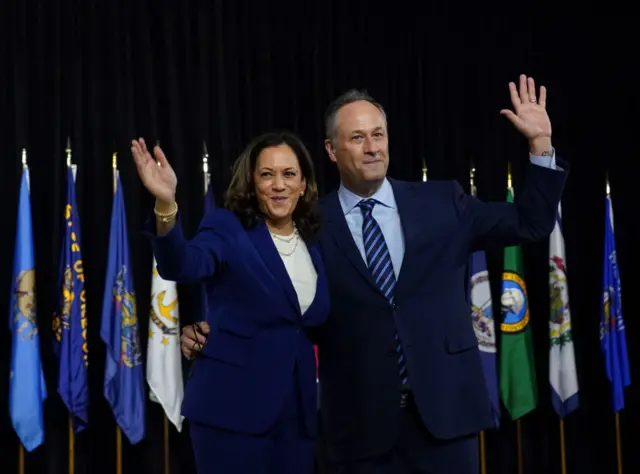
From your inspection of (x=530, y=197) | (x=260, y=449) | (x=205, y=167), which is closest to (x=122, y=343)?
(x=205, y=167)

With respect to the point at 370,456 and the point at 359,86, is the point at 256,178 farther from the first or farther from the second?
the point at 359,86

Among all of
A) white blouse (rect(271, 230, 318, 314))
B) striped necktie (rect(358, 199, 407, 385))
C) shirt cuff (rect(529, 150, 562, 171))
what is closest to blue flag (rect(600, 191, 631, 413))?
shirt cuff (rect(529, 150, 562, 171))

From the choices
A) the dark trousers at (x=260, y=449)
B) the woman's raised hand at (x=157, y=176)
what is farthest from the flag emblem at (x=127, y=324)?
the woman's raised hand at (x=157, y=176)

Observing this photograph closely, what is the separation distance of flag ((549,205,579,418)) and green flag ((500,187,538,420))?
127 mm

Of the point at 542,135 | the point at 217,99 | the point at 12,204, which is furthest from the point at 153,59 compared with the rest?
the point at 542,135

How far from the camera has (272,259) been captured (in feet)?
6.93

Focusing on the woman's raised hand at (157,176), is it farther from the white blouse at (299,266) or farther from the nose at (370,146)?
the nose at (370,146)

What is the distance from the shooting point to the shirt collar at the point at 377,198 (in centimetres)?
247

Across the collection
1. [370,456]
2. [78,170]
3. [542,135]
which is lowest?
[370,456]

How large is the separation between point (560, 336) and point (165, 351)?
6.84ft

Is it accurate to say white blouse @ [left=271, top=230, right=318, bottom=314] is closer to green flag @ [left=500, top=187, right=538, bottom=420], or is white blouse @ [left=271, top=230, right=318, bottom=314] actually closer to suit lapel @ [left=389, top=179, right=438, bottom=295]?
suit lapel @ [left=389, top=179, right=438, bottom=295]

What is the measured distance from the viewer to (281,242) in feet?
7.23

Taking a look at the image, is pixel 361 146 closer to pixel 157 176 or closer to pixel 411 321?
pixel 411 321

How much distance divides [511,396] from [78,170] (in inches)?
103
